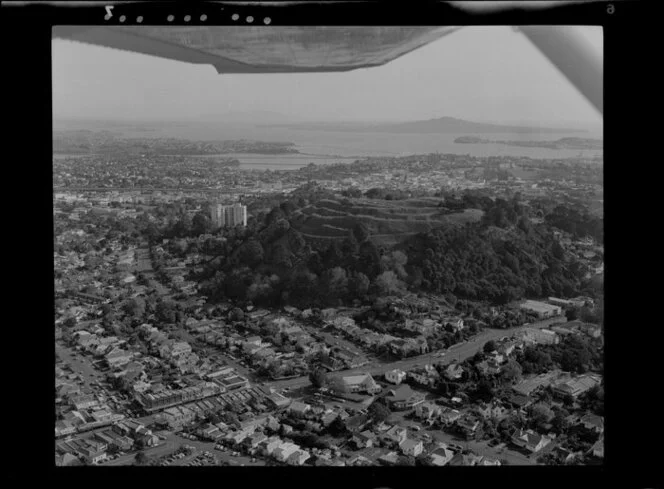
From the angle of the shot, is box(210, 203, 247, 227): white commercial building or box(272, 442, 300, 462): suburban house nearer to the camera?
box(272, 442, 300, 462): suburban house

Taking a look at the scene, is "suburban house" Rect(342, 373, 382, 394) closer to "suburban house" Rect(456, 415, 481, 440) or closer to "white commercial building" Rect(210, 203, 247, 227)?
"suburban house" Rect(456, 415, 481, 440)

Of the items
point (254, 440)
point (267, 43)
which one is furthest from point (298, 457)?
point (267, 43)

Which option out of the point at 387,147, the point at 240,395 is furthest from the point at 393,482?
the point at 387,147

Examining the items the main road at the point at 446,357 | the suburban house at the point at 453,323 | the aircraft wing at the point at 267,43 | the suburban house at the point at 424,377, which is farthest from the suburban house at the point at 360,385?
the aircraft wing at the point at 267,43

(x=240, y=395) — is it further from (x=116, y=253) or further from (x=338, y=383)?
(x=116, y=253)

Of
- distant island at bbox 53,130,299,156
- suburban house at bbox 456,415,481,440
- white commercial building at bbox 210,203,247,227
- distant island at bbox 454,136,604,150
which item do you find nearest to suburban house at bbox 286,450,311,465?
suburban house at bbox 456,415,481,440
